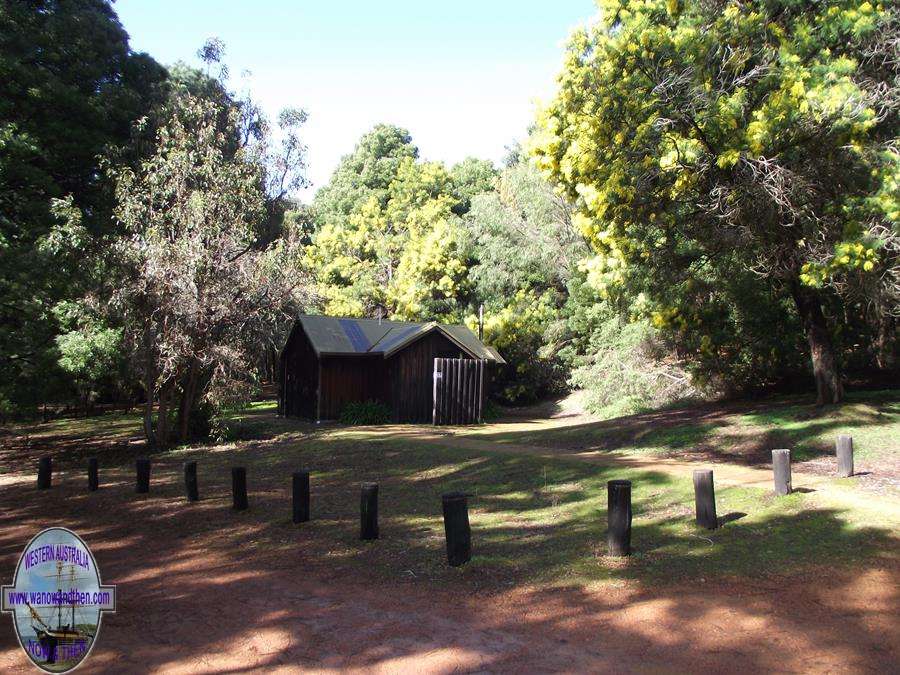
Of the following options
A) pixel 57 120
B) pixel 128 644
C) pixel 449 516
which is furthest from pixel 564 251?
pixel 128 644

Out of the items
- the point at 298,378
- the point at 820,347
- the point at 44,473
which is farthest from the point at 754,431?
the point at 298,378

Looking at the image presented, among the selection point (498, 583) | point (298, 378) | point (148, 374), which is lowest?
point (498, 583)

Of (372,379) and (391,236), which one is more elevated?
(391,236)

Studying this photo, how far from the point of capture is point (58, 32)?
15805 mm

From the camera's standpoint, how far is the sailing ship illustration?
541 cm

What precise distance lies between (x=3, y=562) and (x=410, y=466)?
24.5ft

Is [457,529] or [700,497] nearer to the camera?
[457,529]

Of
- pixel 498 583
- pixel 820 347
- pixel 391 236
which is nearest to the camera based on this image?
pixel 498 583

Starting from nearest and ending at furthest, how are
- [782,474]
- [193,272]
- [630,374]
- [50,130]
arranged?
[782,474] → [50,130] → [193,272] → [630,374]

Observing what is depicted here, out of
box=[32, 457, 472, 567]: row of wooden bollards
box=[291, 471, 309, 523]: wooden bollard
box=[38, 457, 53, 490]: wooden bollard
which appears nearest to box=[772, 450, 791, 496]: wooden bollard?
box=[32, 457, 472, 567]: row of wooden bollards

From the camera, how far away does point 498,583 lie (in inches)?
268

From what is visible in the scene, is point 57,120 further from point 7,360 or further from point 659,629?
point 659,629

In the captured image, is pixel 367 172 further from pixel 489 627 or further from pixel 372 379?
pixel 489 627

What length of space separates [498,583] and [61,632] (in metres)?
3.92
